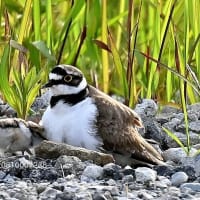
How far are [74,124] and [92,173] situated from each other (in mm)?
931

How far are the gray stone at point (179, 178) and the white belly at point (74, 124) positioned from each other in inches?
36.3

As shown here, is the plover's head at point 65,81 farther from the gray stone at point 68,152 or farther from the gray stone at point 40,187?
the gray stone at point 40,187

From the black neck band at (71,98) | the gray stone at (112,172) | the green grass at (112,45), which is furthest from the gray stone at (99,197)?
the green grass at (112,45)

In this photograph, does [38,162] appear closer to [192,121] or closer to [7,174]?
[7,174]

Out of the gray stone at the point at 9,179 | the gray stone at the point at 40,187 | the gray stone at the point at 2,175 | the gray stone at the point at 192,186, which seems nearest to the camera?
the gray stone at the point at 40,187

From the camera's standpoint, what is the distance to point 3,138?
21.7 ft

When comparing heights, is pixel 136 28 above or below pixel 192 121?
above

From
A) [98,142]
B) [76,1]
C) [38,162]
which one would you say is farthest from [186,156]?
[76,1]

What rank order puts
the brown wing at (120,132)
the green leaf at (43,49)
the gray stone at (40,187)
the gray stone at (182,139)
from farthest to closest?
the green leaf at (43,49) < the gray stone at (182,139) < the brown wing at (120,132) < the gray stone at (40,187)

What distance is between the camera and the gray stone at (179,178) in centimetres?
577

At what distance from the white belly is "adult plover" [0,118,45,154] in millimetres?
88

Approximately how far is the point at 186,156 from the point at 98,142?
0.61 meters

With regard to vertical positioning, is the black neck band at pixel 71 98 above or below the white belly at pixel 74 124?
A: above

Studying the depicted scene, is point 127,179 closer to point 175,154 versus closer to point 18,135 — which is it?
point 175,154
